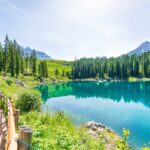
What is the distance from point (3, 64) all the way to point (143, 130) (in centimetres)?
6306

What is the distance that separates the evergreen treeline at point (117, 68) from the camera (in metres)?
132


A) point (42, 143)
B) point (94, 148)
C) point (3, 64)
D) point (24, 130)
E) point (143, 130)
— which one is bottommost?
point (143, 130)

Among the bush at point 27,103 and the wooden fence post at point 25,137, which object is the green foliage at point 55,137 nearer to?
the wooden fence post at point 25,137

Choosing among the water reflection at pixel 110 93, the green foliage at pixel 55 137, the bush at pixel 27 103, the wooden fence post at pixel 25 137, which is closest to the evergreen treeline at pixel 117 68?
the water reflection at pixel 110 93

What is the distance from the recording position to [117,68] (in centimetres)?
13425

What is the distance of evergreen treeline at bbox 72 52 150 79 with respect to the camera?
132 metres

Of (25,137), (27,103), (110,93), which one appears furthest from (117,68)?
(25,137)

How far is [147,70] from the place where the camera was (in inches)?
5153

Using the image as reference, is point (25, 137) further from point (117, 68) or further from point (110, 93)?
point (117, 68)

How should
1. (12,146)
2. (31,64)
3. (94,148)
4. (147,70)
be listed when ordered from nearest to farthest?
(12,146) < (94,148) < (31,64) < (147,70)

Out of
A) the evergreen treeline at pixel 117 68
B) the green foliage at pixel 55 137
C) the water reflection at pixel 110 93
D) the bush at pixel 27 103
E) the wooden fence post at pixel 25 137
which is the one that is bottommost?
the water reflection at pixel 110 93

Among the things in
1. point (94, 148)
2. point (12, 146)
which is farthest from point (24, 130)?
point (94, 148)

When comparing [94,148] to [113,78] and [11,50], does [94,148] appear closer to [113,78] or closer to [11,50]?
[11,50]

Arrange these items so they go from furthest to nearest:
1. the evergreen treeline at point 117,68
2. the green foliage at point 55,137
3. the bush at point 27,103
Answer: the evergreen treeline at point 117,68 → the bush at point 27,103 → the green foliage at point 55,137
